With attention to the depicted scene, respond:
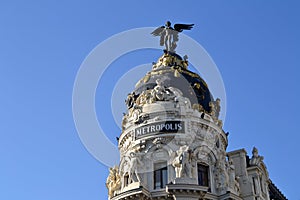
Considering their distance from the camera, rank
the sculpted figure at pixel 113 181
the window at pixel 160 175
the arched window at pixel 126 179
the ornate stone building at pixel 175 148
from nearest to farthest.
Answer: the ornate stone building at pixel 175 148 < the window at pixel 160 175 < the arched window at pixel 126 179 < the sculpted figure at pixel 113 181

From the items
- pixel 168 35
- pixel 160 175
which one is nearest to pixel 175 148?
pixel 160 175

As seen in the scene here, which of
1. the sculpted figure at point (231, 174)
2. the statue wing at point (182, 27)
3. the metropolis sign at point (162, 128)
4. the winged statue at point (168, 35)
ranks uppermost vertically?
the statue wing at point (182, 27)

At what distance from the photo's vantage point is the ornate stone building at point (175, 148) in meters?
34.6

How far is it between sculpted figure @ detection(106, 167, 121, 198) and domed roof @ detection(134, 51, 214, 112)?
6821mm

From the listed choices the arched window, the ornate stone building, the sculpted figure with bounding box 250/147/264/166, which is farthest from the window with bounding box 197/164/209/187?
the sculpted figure with bounding box 250/147/264/166

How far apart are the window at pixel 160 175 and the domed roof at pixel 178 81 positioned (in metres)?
5.77

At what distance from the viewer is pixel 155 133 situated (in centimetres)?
3625

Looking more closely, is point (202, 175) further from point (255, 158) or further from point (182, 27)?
point (182, 27)

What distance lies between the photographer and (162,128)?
119 ft

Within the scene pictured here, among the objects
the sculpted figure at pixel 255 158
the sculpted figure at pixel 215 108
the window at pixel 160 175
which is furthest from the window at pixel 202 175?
the sculpted figure at pixel 255 158

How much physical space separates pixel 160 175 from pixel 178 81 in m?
8.56

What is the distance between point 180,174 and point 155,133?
12.8 ft

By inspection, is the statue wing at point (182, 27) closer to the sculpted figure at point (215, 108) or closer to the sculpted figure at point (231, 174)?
the sculpted figure at point (215, 108)

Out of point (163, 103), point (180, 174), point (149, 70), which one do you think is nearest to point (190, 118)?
point (163, 103)
